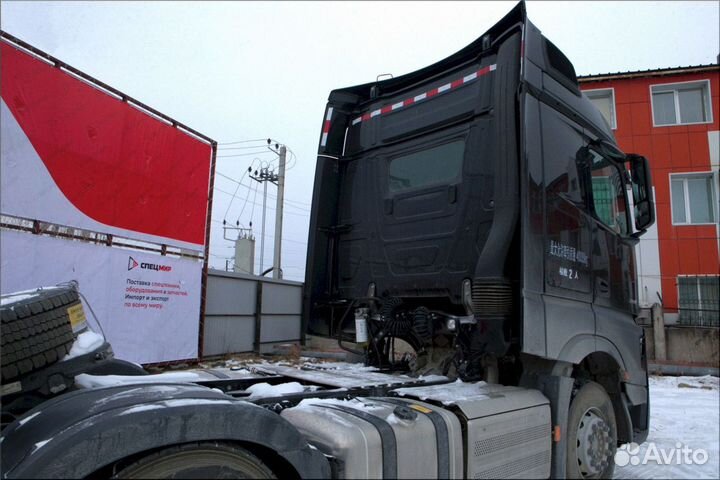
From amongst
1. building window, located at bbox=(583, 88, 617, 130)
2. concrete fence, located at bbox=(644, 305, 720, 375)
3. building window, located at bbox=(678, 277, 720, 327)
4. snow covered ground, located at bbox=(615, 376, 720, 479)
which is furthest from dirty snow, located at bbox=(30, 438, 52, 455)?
building window, located at bbox=(583, 88, 617, 130)

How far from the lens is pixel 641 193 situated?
425 cm

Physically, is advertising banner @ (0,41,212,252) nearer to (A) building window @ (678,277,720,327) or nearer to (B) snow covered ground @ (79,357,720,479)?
(B) snow covered ground @ (79,357,720,479)

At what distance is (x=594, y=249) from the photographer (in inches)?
154

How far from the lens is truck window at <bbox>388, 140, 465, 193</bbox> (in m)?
3.86

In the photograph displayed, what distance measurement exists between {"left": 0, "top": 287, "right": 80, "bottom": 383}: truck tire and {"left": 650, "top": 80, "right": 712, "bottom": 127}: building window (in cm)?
1660

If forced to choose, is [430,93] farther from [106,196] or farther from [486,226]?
[106,196]

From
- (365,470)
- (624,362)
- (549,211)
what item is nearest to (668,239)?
(624,362)

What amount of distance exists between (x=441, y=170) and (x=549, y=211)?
92 cm

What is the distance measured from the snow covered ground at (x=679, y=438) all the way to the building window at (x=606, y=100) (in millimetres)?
8973

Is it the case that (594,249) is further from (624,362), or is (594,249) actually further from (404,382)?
(404,382)

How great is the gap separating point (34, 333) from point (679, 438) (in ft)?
21.1

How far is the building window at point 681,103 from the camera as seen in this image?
1472 cm

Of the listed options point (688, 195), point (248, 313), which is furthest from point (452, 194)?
point (688, 195)

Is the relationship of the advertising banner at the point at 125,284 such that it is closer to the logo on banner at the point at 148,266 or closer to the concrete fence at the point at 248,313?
the logo on banner at the point at 148,266
